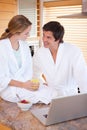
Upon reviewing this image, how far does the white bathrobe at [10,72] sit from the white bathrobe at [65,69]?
228 millimetres

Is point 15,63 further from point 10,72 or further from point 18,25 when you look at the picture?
point 18,25

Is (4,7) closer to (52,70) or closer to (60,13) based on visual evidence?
(60,13)

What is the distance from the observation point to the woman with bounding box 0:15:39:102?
185 cm

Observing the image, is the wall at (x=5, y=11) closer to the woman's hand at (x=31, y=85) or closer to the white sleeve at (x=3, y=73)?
the white sleeve at (x=3, y=73)

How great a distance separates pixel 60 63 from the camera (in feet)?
6.84

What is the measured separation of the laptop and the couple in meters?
0.40

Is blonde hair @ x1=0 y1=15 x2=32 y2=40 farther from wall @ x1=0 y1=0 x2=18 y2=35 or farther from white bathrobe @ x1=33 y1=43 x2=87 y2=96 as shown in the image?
→ wall @ x1=0 y1=0 x2=18 y2=35

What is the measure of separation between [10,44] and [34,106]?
56cm

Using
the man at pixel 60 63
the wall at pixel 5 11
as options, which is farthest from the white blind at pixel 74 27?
the man at pixel 60 63

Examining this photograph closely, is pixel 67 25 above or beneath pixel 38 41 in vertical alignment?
above

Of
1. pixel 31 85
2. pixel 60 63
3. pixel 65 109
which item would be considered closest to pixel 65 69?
pixel 60 63

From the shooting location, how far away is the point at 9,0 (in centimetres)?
328

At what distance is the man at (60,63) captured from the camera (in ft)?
6.68

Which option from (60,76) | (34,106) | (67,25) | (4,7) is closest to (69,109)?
(34,106)
